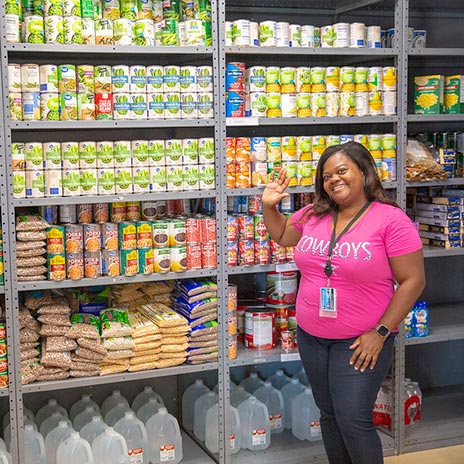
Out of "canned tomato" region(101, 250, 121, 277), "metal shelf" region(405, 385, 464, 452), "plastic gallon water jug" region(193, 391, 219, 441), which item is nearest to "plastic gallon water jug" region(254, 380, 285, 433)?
"plastic gallon water jug" region(193, 391, 219, 441)

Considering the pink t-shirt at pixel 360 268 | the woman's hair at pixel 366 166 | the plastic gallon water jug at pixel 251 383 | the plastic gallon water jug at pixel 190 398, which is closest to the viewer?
the pink t-shirt at pixel 360 268

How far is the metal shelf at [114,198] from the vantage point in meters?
3.89

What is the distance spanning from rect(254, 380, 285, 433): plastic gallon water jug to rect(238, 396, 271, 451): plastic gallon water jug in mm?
165

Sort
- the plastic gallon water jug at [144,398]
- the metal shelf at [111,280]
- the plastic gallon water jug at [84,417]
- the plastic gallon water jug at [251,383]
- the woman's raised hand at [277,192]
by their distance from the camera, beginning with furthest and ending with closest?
the plastic gallon water jug at [251,383] → the plastic gallon water jug at [144,398] → the plastic gallon water jug at [84,417] → the metal shelf at [111,280] → the woman's raised hand at [277,192]

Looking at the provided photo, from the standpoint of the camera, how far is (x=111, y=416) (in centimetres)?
446

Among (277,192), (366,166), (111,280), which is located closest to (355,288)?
(366,166)

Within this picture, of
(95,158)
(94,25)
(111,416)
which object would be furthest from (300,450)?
(94,25)

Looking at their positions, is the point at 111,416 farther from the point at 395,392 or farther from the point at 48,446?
the point at 395,392

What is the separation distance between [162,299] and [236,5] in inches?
70.9

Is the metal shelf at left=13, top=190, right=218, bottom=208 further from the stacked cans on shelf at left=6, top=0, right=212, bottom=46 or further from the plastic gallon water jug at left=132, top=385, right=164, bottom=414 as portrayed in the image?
the plastic gallon water jug at left=132, top=385, right=164, bottom=414

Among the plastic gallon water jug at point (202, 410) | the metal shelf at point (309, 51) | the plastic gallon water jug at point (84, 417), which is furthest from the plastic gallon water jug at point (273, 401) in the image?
the metal shelf at point (309, 51)

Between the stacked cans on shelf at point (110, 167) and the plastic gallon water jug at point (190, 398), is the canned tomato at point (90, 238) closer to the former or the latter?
the stacked cans on shelf at point (110, 167)

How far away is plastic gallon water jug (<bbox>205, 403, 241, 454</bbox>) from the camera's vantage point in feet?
14.8

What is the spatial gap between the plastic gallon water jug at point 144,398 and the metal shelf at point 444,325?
1.47 metres
